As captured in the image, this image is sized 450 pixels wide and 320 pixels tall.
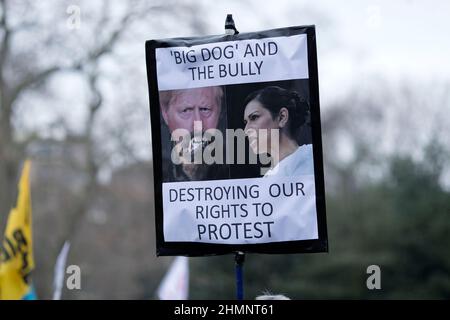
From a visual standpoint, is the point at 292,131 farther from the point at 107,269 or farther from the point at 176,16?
the point at 107,269

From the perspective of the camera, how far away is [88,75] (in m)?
25.0

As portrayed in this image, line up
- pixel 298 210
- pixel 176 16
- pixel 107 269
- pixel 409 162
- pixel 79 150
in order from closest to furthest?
pixel 298 210
pixel 176 16
pixel 79 150
pixel 409 162
pixel 107 269

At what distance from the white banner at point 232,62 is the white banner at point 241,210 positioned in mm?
584

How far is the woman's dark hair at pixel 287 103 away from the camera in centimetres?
575

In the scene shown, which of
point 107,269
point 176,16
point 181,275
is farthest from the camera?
point 107,269

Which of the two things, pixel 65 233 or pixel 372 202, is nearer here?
pixel 65 233

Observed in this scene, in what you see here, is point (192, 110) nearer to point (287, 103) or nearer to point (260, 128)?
point (260, 128)

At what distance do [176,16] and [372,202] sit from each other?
10.8 metres

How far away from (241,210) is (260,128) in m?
0.48

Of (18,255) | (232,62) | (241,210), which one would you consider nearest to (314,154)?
(241,210)

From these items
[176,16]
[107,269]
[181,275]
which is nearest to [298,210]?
[181,275]

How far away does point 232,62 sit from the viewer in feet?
19.3

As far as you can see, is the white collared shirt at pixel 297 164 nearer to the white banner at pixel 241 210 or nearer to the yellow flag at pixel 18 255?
the white banner at pixel 241 210

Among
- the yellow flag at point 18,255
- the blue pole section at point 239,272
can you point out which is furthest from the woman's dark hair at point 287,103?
the yellow flag at point 18,255
